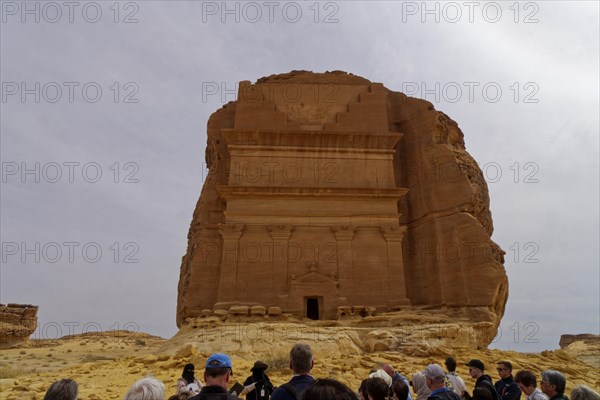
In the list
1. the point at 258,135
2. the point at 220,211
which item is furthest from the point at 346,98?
the point at 220,211

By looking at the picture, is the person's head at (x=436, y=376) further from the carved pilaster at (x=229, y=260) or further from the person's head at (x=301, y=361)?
the carved pilaster at (x=229, y=260)

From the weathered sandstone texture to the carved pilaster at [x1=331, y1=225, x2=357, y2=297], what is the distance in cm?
5

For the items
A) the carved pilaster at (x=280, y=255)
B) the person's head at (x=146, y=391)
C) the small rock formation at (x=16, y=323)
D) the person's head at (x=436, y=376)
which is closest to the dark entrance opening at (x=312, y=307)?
the carved pilaster at (x=280, y=255)

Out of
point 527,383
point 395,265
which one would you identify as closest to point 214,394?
point 527,383

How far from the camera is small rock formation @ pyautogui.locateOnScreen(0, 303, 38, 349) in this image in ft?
102

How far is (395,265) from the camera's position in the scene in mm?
21875

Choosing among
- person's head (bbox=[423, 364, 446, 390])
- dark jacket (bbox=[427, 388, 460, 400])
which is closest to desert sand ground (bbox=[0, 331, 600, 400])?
person's head (bbox=[423, 364, 446, 390])

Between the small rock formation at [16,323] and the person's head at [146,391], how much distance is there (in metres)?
33.2

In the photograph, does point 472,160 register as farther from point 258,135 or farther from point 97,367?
point 97,367

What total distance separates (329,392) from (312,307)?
18416mm

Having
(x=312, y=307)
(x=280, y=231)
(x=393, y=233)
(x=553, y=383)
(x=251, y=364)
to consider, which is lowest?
(x=251, y=364)

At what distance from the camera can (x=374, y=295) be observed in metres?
21.3

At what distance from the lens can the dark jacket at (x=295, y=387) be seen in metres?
4.17

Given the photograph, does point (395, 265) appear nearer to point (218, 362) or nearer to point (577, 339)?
point (218, 362)
